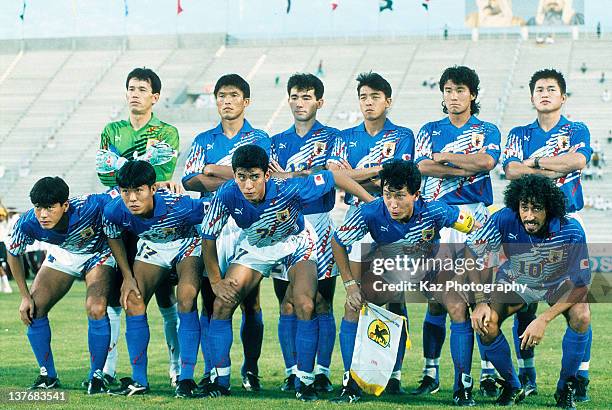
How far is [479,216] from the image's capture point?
339 inches

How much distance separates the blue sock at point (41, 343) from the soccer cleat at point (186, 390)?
1.18 meters

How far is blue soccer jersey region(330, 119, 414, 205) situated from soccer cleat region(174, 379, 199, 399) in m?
2.06

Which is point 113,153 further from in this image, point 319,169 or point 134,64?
point 134,64

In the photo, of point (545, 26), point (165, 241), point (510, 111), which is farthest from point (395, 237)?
point (545, 26)

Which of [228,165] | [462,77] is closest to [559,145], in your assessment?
[462,77]

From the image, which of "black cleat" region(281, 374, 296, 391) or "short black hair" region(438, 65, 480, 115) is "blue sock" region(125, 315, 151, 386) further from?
"short black hair" region(438, 65, 480, 115)

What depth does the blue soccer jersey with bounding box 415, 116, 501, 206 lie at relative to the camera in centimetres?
863

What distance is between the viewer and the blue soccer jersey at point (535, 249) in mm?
7832

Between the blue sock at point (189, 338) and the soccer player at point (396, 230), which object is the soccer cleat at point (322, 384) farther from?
the blue sock at point (189, 338)

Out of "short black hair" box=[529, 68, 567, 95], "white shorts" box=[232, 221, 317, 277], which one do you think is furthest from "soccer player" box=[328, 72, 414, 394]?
"short black hair" box=[529, 68, 567, 95]

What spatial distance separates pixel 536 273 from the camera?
26.2 feet

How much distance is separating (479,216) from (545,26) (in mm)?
45081

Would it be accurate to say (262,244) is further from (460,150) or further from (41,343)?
(41,343)

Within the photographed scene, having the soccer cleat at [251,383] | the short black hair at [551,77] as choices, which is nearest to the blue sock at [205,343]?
the soccer cleat at [251,383]
